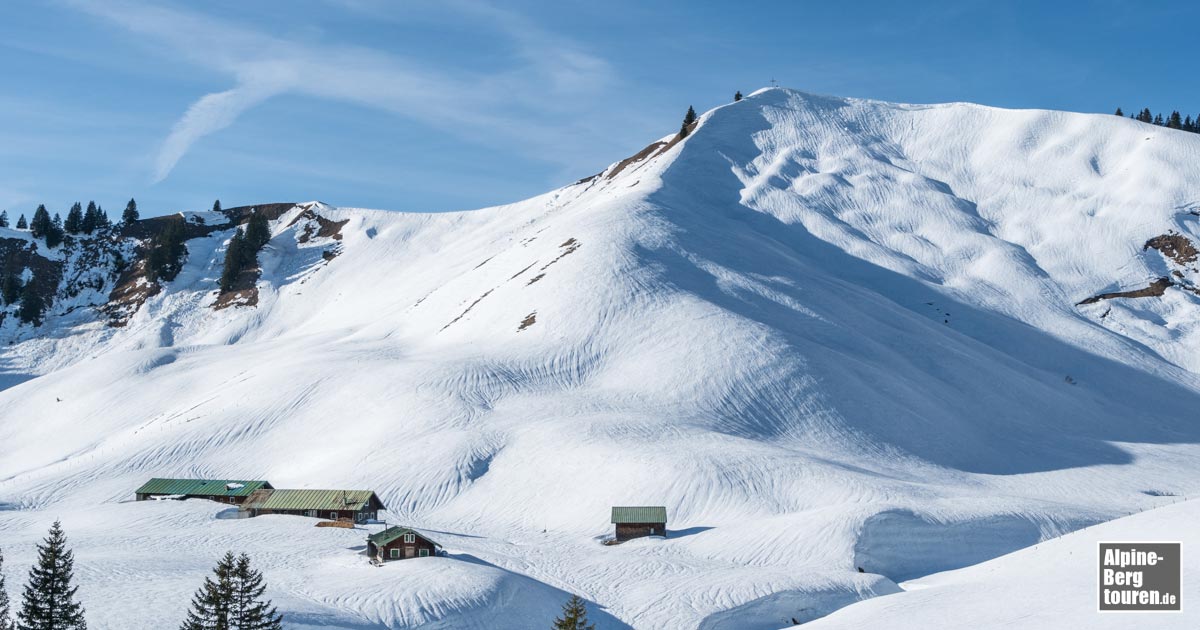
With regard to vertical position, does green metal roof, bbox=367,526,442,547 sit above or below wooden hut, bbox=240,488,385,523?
below

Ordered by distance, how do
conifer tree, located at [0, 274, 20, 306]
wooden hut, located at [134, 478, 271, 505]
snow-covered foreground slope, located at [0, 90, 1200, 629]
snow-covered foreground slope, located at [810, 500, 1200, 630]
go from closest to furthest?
snow-covered foreground slope, located at [810, 500, 1200, 630]
snow-covered foreground slope, located at [0, 90, 1200, 629]
wooden hut, located at [134, 478, 271, 505]
conifer tree, located at [0, 274, 20, 306]

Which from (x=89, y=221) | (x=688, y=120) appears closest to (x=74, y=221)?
(x=89, y=221)

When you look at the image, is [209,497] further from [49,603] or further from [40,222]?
Answer: [40,222]

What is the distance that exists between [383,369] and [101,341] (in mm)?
71362

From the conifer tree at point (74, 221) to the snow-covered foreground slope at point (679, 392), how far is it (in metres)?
24.4

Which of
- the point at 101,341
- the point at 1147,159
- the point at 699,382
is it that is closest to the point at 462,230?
the point at 101,341

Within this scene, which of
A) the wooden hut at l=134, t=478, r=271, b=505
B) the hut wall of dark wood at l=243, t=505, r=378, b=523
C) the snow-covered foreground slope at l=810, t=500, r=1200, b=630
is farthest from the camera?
the wooden hut at l=134, t=478, r=271, b=505

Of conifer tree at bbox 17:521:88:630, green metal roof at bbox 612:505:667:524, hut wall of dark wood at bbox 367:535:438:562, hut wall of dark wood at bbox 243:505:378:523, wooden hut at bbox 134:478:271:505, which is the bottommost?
conifer tree at bbox 17:521:88:630

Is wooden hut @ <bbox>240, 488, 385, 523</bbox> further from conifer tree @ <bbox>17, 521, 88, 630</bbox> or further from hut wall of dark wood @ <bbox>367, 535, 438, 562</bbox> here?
conifer tree @ <bbox>17, 521, 88, 630</bbox>

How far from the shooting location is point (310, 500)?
55.8 metres

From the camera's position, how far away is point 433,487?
61.3 meters

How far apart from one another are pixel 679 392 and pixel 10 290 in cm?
11007

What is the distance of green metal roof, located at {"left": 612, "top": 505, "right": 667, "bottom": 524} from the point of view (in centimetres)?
5234

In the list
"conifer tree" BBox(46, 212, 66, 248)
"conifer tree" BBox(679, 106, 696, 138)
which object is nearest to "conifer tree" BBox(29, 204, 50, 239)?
"conifer tree" BBox(46, 212, 66, 248)
